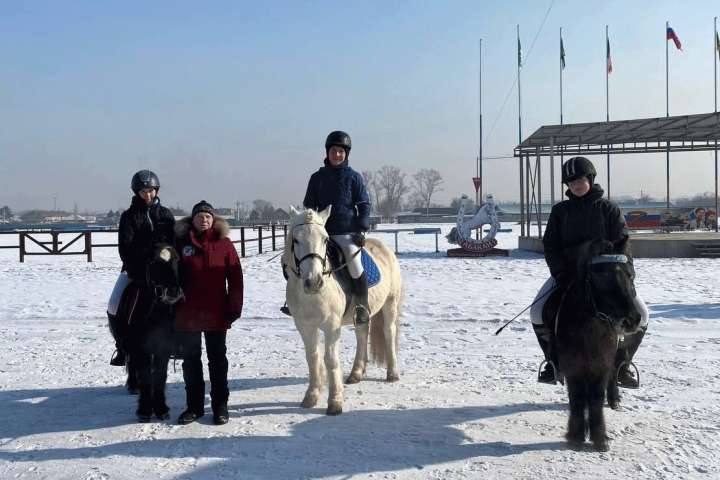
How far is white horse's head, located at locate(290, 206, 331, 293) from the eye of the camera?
14.5 feet

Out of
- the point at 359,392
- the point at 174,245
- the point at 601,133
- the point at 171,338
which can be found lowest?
the point at 359,392

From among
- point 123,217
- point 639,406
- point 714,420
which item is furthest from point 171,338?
point 714,420

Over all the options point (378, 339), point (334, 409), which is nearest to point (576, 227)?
point (334, 409)

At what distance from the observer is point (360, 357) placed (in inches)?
241

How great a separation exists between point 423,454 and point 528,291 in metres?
8.51

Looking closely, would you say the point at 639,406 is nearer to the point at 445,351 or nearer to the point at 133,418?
the point at 445,351

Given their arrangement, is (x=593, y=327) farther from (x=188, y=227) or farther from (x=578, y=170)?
(x=188, y=227)

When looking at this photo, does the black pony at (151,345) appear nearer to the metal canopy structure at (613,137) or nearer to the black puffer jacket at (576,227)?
the black puffer jacket at (576,227)

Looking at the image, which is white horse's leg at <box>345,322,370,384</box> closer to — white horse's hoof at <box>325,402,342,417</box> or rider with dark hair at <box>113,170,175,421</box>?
white horse's hoof at <box>325,402,342,417</box>

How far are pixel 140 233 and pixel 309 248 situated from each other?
1.62 meters

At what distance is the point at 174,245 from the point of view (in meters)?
4.85

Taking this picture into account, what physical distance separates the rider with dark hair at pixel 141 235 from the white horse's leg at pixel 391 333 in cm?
A: 248

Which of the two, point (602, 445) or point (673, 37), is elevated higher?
point (673, 37)

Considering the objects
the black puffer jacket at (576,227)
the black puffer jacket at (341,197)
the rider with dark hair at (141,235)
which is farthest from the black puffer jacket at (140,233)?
the black puffer jacket at (576,227)
